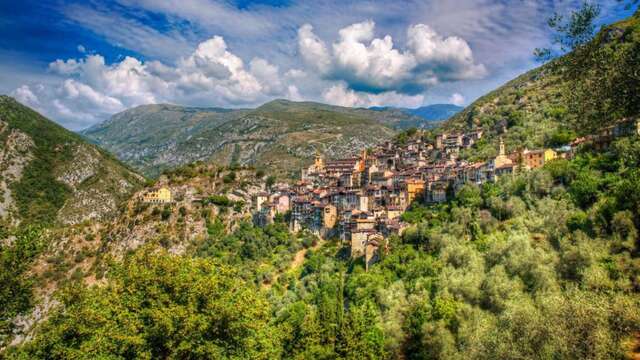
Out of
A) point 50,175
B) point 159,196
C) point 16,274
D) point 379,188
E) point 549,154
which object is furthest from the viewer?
point 50,175

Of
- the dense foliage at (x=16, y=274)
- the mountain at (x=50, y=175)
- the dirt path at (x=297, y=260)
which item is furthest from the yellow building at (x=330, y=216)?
the mountain at (x=50, y=175)

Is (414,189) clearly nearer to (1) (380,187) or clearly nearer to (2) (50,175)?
(1) (380,187)

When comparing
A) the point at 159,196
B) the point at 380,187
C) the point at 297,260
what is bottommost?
the point at 297,260

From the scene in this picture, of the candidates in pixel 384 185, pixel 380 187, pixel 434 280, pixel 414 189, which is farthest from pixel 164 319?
pixel 384 185

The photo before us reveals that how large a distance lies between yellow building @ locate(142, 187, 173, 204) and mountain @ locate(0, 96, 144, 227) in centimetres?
4094

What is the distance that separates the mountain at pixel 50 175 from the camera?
4646 inches

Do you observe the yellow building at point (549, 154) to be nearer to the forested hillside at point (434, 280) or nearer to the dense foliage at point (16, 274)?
the forested hillside at point (434, 280)

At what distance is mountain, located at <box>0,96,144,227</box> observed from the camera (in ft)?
387

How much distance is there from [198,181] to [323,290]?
4160 centimetres

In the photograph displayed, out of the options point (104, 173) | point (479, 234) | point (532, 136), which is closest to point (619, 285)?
point (479, 234)

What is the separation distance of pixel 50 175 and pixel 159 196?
88.2 meters

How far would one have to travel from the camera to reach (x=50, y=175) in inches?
5251

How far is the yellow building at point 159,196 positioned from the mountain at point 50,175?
1612 inches

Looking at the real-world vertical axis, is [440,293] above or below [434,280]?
above
